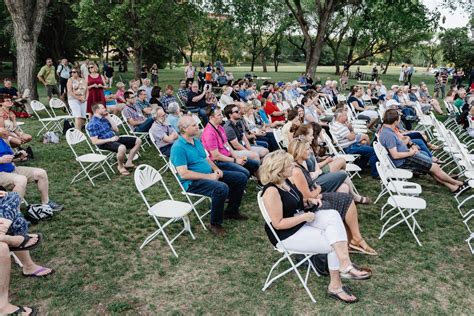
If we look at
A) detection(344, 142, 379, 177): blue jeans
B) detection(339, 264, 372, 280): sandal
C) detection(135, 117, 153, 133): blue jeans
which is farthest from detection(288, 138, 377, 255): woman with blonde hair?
detection(135, 117, 153, 133): blue jeans

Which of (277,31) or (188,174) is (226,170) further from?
(277,31)

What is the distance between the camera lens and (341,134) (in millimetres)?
7422

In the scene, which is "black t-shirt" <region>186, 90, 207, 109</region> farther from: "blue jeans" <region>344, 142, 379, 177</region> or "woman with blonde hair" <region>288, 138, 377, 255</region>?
"woman with blonde hair" <region>288, 138, 377, 255</region>

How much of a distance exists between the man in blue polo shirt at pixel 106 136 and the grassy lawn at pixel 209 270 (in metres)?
1.29

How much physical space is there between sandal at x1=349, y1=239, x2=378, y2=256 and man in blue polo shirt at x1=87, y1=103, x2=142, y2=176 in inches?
168

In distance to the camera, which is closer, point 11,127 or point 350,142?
point 11,127

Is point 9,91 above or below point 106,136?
above

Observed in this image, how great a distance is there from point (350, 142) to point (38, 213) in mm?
5395

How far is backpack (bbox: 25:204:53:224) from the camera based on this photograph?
16.6 feet

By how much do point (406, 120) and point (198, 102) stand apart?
223 inches

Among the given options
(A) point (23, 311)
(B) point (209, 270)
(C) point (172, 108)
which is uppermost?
(C) point (172, 108)

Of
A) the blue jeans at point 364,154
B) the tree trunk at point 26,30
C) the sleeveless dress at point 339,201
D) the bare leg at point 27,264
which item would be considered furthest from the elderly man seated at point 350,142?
the tree trunk at point 26,30

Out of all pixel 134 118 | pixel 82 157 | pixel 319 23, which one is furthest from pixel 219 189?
pixel 319 23

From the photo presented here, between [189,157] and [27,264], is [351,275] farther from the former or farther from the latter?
[27,264]
